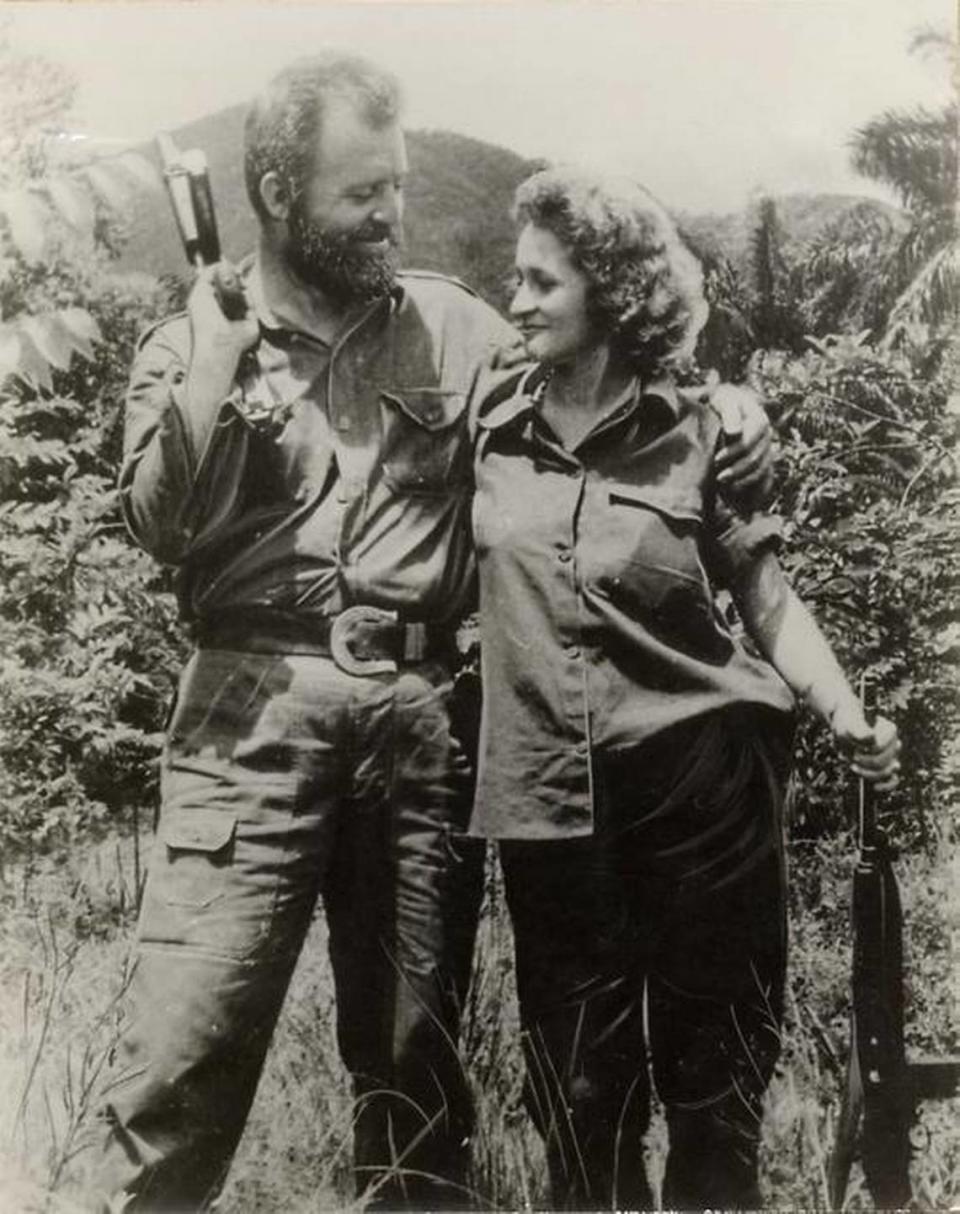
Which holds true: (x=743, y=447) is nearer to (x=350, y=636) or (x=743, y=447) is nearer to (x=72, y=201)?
(x=350, y=636)

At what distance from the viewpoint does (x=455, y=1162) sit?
3.26 meters

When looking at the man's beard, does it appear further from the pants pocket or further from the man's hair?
the pants pocket

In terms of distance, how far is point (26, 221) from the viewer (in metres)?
3.39

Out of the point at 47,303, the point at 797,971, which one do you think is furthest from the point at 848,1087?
the point at 47,303

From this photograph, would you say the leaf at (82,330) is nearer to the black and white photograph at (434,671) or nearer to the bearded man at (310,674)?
the black and white photograph at (434,671)

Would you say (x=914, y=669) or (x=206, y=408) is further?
(x=914, y=669)

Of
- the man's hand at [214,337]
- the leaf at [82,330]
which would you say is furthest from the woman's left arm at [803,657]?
the leaf at [82,330]

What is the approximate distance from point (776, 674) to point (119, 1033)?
4.86 ft

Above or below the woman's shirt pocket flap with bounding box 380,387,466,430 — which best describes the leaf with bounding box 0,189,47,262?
above

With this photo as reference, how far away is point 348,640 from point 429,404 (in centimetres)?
52

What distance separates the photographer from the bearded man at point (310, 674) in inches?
123

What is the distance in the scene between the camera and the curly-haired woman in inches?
127

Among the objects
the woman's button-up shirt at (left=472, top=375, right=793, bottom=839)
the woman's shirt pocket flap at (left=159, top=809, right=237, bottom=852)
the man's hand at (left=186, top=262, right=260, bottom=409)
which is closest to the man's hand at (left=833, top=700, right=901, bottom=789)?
the woman's button-up shirt at (left=472, top=375, right=793, bottom=839)

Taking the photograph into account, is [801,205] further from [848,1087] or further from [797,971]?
[848,1087]
